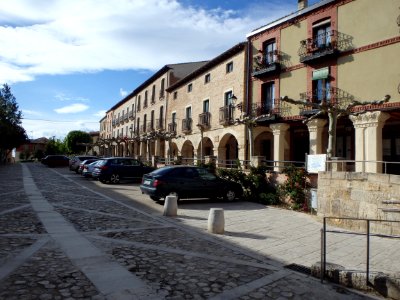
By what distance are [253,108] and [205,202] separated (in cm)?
833

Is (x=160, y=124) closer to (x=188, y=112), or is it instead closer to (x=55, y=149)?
(x=188, y=112)

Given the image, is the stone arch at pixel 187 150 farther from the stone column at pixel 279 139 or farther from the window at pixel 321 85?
the window at pixel 321 85

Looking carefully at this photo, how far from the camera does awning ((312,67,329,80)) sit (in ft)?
53.0

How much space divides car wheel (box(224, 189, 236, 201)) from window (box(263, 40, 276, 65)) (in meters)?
8.64

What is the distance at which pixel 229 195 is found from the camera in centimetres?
1400

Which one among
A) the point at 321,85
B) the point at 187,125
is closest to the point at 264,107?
the point at 321,85

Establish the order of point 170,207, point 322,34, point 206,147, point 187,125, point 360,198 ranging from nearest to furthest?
point 360,198 → point 170,207 → point 322,34 → point 206,147 → point 187,125

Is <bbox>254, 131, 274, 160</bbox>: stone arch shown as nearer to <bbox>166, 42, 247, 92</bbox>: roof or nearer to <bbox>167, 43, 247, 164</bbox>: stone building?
<bbox>167, 43, 247, 164</bbox>: stone building

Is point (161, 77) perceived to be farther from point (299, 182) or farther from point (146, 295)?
point (146, 295)

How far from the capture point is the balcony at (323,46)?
51.1 ft

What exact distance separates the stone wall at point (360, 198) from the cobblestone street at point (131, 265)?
4.16 metres

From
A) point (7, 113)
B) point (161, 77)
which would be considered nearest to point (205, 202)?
point (161, 77)

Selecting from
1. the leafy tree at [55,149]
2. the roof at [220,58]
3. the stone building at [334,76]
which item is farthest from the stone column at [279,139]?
the leafy tree at [55,149]

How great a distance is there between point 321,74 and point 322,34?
1.95 m
